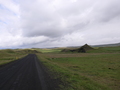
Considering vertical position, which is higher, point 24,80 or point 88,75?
point 24,80

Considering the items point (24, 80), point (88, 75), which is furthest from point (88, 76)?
point (24, 80)

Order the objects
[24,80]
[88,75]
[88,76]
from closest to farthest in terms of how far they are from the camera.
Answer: [24,80] < [88,76] < [88,75]

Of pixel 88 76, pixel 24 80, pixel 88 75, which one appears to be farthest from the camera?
pixel 88 75

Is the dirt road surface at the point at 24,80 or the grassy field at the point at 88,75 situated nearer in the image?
the dirt road surface at the point at 24,80

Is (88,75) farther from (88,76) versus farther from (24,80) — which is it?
(24,80)

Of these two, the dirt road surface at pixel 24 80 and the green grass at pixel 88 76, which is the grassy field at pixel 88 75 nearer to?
the green grass at pixel 88 76

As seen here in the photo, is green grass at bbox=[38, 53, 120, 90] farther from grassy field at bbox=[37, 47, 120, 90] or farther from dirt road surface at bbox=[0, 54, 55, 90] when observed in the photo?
dirt road surface at bbox=[0, 54, 55, 90]

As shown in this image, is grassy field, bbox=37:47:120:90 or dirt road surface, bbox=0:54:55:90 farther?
grassy field, bbox=37:47:120:90

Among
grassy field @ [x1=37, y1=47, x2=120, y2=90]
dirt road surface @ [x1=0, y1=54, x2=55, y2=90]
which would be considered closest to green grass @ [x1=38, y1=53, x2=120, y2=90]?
grassy field @ [x1=37, y1=47, x2=120, y2=90]

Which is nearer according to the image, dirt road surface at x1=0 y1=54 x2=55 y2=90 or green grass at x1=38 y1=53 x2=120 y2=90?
dirt road surface at x1=0 y1=54 x2=55 y2=90

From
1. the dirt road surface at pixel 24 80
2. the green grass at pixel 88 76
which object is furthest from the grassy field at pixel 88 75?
the dirt road surface at pixel 24 80

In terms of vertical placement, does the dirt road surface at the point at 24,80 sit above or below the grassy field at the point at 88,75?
above

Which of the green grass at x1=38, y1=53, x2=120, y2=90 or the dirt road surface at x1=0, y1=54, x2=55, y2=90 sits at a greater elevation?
the dirt road surface at x1=0, y1=54, x2=55, y2=90

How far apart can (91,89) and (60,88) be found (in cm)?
223
